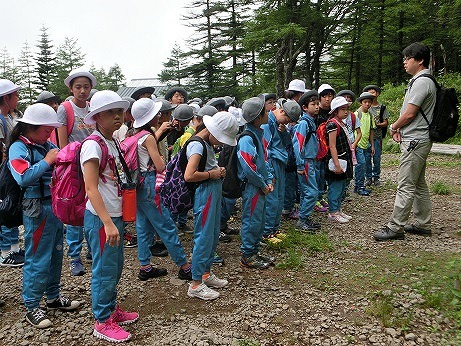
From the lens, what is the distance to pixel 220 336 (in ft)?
9.92

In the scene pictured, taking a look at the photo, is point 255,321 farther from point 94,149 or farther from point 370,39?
point 370,39

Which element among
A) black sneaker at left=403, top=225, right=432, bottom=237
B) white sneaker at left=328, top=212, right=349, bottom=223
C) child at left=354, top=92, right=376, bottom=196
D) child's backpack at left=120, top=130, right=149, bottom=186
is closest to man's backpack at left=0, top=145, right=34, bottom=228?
child's backpack at left=120, top=130, right=149, bottom=186

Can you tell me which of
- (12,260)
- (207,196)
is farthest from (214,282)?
(12,260)

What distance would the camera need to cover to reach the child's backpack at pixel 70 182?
9.20 ft

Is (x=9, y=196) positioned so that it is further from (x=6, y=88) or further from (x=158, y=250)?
(x=158, y=250)

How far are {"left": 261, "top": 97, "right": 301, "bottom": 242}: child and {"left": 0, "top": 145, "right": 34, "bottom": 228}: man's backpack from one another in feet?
9.77

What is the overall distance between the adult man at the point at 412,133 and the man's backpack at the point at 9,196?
4415 mm

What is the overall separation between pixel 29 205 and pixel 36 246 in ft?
1.21

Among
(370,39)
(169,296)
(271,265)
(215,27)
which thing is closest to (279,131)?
(271,265)

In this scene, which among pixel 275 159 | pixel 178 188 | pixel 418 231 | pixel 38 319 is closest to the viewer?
pixel 38 319

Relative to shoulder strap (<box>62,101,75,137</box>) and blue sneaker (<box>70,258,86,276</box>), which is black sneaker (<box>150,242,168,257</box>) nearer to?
blue sneaker (<box>70,258,86,276</box>)

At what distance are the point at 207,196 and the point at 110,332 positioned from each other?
1.47 metres

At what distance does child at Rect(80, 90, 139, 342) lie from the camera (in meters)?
2.70

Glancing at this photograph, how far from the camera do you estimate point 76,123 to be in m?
4.29
